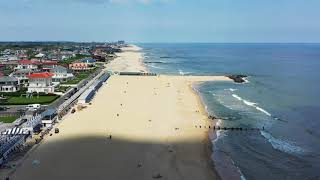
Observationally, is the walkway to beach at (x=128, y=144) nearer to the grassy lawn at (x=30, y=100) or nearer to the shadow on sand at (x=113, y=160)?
the shadow on sand at (x=113, y=160)

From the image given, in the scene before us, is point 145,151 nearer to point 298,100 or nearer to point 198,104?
point 198,104

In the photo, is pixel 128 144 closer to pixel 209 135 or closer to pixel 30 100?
pixel 209 135

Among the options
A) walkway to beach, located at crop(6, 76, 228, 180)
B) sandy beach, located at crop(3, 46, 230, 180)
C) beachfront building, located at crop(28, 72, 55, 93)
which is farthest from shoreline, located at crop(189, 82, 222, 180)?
beachfront building, located at crop(28, 72, 55, 93)

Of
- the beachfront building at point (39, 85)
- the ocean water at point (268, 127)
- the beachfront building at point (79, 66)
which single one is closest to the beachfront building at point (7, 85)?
the beachfront building at point (39, 85)

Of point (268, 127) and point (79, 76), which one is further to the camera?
point (79, 76)

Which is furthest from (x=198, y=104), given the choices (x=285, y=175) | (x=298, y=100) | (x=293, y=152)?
(x=285, y=175)

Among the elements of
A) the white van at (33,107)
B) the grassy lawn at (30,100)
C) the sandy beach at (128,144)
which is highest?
the white van at (33,107)

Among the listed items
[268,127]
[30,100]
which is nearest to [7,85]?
[30,100]
